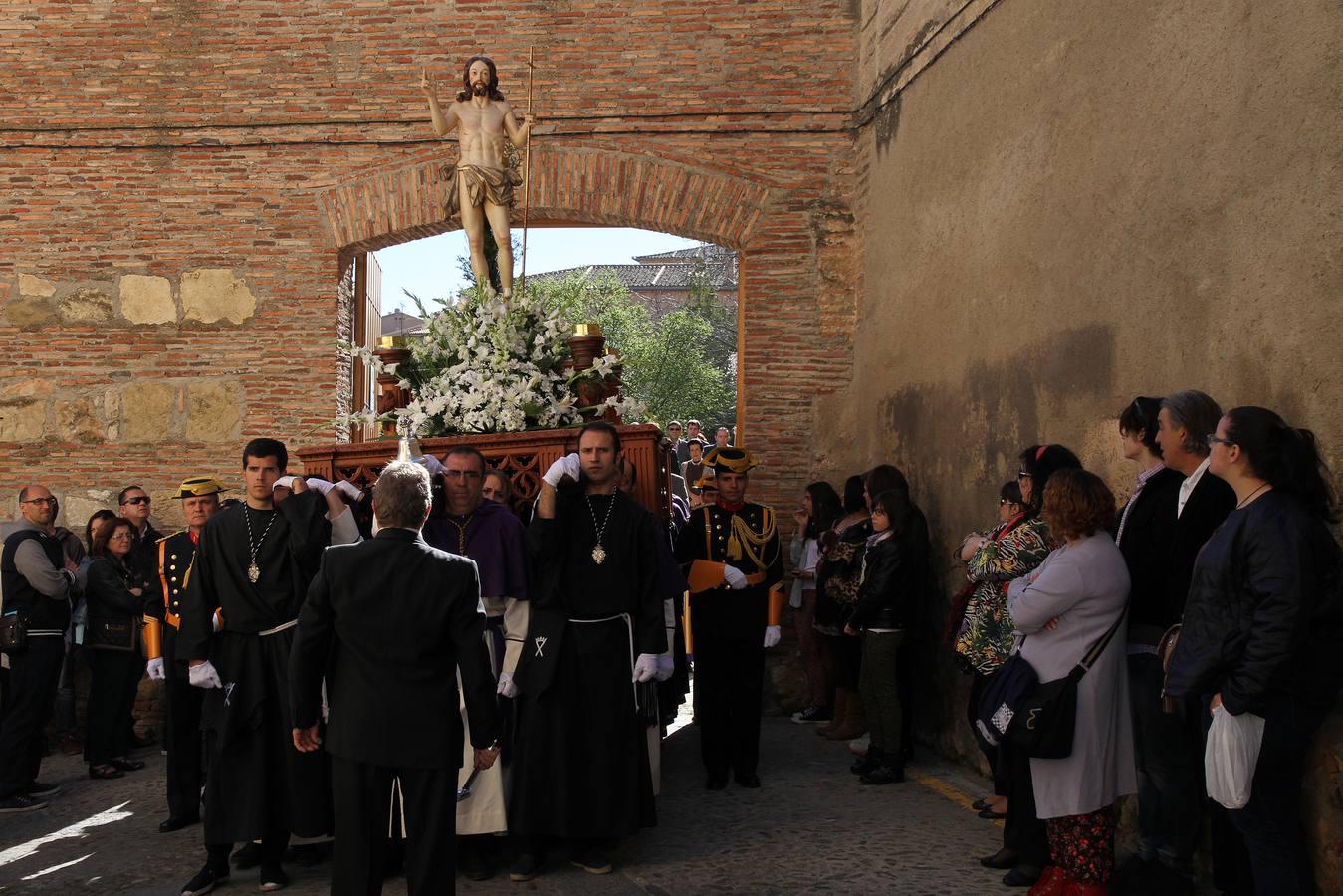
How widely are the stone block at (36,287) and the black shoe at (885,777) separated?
736cm

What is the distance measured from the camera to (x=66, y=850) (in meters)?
6.20

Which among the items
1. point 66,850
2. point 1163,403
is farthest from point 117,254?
point 1163,403

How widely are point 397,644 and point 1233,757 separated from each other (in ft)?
8.82

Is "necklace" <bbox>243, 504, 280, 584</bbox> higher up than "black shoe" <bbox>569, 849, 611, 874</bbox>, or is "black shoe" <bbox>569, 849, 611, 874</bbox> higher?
"necklace" <bbox>243, 504, 280, 584</bbox>

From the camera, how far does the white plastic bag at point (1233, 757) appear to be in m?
4.00

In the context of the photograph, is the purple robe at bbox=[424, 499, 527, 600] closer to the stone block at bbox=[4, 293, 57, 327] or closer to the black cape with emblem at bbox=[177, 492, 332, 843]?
the black cape with emblem at bbox=[177, 492, 332, 843]

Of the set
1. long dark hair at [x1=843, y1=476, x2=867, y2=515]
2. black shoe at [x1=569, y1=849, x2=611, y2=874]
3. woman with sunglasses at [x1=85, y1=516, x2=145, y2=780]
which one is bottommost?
black shoe at [x1=569, y1=849, x2=611, y2=874]

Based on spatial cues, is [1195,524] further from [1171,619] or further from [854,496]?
[854,496]

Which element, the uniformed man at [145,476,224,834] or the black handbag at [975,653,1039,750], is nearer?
the black handbag at [975,653,1039,750]

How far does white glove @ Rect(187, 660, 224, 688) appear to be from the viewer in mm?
5375

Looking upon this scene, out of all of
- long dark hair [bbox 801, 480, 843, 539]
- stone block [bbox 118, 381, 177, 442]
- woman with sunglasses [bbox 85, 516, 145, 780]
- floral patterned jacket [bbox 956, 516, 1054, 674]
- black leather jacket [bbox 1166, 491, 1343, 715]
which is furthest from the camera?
stone block [bbox 118, 381, 177, 442]

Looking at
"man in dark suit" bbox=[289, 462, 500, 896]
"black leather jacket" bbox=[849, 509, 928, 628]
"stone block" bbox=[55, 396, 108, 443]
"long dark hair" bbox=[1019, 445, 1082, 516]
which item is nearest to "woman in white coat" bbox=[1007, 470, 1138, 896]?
"long dark hair" bbox=[1019, 445, 1082, 516]

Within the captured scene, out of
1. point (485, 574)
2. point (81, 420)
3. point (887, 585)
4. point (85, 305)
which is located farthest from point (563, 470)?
point (85, 305)

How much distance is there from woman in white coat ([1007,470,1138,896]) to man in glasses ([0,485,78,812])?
5.70 m
